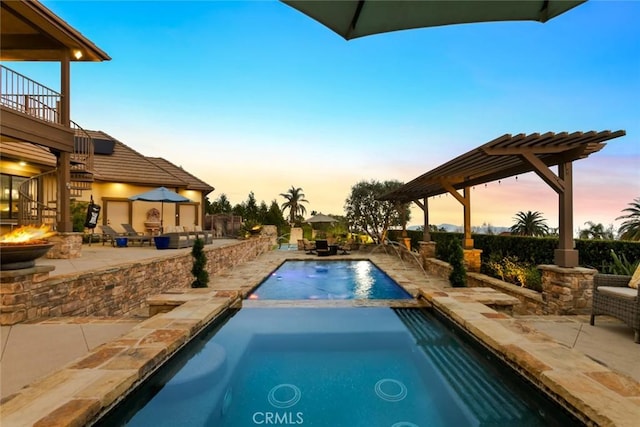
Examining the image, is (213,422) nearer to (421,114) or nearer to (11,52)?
(11,52)

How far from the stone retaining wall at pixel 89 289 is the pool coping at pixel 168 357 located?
68.8 inches

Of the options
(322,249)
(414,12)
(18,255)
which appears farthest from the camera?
(322,249)

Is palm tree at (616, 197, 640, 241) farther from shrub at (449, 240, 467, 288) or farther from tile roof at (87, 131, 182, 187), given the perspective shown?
tile roof at (87, 131, 182, 187)

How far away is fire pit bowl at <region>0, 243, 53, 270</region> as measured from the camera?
3908 mm

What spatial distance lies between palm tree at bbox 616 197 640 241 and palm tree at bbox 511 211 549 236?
9251mm

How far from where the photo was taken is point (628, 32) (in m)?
8.93

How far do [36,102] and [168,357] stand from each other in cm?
962

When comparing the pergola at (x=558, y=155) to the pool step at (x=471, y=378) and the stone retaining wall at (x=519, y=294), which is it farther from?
the pool step at (x=471, y=378)

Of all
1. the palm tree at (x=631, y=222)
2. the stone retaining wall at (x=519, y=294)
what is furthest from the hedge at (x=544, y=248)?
the palm tree at (x=631, y=222)

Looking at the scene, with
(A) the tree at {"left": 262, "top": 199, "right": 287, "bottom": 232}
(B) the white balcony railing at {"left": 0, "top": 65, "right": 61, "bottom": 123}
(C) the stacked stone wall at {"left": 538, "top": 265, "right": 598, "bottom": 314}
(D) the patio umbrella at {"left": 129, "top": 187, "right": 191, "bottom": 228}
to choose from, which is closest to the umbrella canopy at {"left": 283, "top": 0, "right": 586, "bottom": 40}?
(C) the stacked stone wall at {"left": 538, "top": 265, "right": 598, "bottom": 314}

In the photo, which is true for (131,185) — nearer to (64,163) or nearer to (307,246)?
(64,163)

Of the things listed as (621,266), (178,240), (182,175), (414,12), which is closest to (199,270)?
(178,240)

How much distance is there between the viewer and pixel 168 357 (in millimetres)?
3154

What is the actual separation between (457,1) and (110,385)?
366cm
